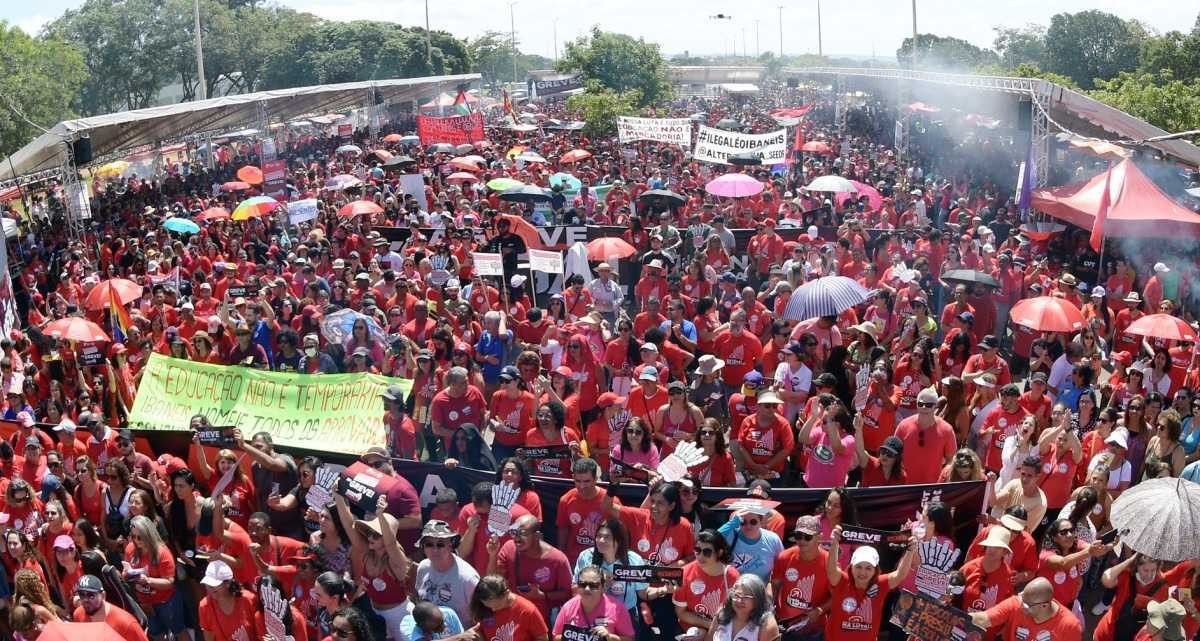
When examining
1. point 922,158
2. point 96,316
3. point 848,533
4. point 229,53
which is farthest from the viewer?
point 229,53

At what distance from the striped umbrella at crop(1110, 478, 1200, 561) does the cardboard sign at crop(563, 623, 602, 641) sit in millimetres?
2765

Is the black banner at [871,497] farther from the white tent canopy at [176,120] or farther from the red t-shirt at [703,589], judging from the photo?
the white tent canopy at [176,120]

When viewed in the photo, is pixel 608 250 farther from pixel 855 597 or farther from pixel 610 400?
pixel 855 597

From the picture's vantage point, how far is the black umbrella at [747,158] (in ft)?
74.2

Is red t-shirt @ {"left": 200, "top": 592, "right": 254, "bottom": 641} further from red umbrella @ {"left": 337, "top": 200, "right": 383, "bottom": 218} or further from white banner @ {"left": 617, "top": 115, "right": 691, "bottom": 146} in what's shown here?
white banner @ {"left": 617, "top": 115, "right": 691, "bottom": 146}

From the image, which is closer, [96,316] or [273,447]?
[273,447]

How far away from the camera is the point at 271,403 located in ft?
32.2

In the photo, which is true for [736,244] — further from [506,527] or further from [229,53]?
[229,53]

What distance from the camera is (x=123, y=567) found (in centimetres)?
755

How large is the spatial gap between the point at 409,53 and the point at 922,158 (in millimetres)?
53178

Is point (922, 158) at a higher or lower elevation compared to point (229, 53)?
lower

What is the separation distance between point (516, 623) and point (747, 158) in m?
17.9

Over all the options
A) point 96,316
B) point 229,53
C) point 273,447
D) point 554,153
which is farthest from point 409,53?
point 273,447

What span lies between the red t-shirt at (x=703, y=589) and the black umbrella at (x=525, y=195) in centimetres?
1349
